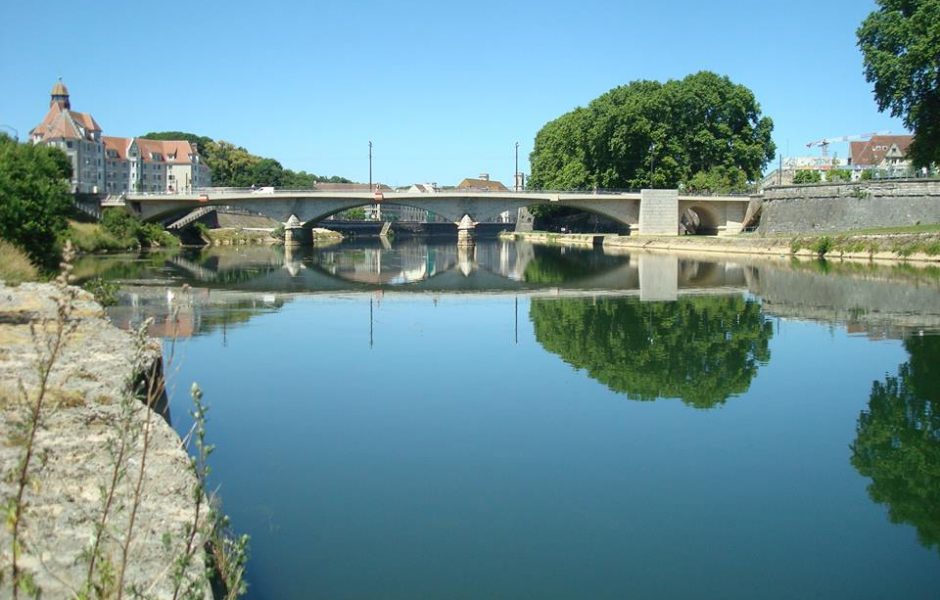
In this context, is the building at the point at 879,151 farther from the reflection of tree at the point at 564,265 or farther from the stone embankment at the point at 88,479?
the stone embankment at the point at 88,479

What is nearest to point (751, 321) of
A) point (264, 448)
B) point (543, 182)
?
point (264, 448)

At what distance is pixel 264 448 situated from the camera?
12.3m

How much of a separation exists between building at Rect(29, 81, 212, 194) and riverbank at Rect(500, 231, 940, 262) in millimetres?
43738

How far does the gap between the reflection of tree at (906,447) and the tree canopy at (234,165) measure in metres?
116

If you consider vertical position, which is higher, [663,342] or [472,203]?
[472,203]

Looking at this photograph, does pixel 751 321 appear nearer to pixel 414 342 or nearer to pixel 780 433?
pixel 414 342

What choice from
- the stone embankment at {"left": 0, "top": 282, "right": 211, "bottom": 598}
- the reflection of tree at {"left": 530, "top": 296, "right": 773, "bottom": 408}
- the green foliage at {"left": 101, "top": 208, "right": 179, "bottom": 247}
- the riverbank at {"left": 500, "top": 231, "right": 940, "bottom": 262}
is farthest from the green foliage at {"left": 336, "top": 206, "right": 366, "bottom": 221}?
the stone embankment at {"left": 0, "top": 282, "right": 211, "bottom": 598}

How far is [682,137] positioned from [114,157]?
2827 inches

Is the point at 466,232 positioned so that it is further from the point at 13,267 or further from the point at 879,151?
the point at 879,151

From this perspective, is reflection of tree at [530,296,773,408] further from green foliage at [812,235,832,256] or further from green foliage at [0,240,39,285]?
green foliage at [812,235,832,256]

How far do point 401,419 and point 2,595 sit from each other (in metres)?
8.96

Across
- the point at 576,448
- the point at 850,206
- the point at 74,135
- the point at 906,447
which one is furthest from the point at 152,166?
the point at 906,447

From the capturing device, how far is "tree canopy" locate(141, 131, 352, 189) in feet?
423

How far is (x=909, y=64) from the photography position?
43.7 meters
